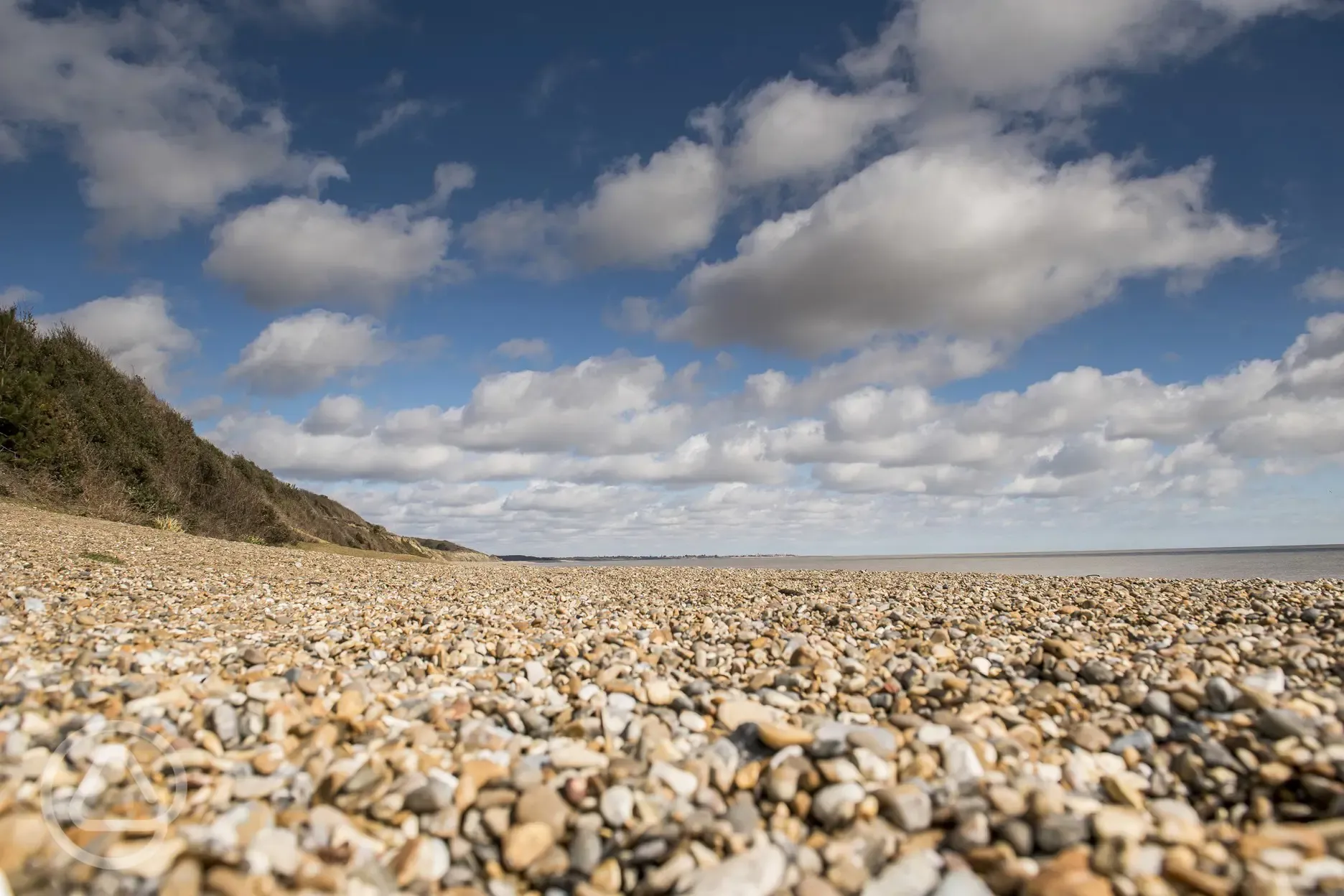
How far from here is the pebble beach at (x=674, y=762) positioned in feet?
8.80

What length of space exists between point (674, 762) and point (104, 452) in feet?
85.0

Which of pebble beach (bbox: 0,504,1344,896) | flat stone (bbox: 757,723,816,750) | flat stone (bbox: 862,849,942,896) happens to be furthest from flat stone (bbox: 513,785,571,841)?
flat stone (bbox: 862,849,942,896)

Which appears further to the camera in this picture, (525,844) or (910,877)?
(525,844)

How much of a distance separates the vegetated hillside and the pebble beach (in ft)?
57.2

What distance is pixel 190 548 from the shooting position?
52.6ft

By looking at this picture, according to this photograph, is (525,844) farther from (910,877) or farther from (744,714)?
(744,714)

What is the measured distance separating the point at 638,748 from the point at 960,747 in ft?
5.56

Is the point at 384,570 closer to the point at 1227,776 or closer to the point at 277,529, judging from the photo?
the point at 277,529

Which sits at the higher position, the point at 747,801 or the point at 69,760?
the point at 69,760

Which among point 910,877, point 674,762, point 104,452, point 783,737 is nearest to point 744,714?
point 783,737

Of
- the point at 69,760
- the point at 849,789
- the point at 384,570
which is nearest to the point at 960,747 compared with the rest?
the point at 849,789

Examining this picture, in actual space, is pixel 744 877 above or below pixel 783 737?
below

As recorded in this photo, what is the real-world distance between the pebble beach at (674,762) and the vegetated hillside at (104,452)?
17.4m
